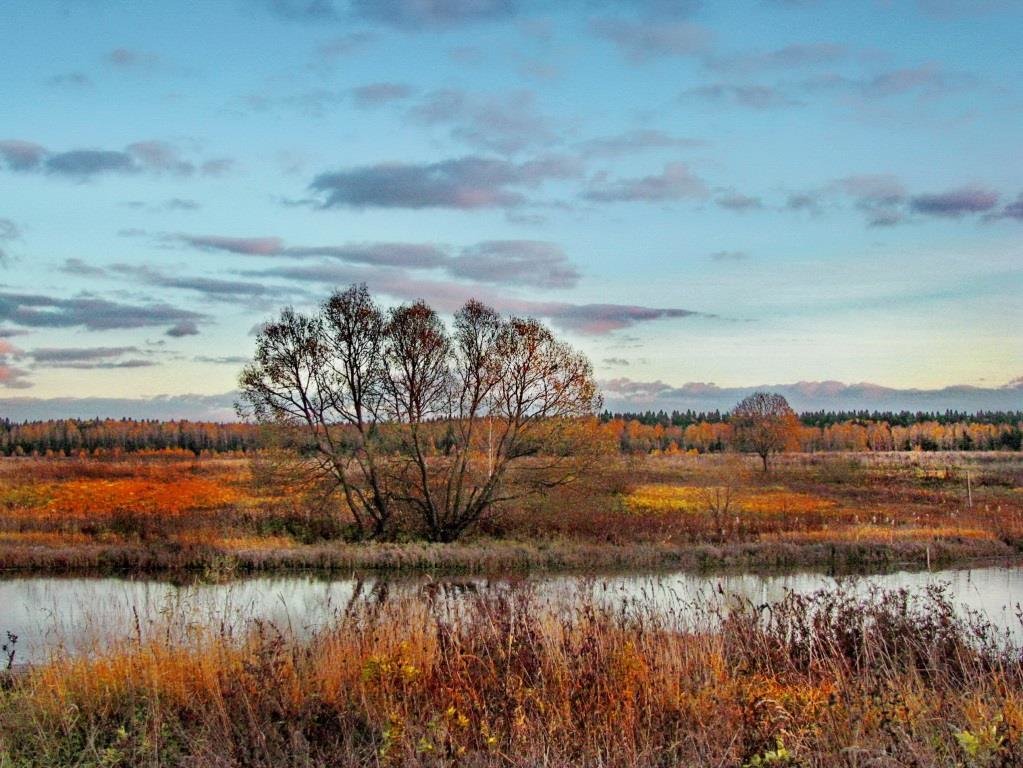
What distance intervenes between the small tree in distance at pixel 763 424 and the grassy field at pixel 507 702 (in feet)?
243

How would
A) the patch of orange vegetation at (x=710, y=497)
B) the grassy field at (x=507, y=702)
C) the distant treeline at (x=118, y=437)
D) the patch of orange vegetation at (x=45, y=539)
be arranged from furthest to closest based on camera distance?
the distant treeline at (x=118, y=437) → the patch of orange vegetation at (x=710, y=497) → the patch of orange vegetation at (x=45, y=539) → the grassy field at (x=507, y=702)

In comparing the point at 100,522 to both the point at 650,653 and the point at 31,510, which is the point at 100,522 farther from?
the point at 650,653

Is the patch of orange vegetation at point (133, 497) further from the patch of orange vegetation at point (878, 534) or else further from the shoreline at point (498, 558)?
the patch of orange vegetation at point (878, 534)

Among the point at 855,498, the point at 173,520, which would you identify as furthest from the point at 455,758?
the point at 855,498

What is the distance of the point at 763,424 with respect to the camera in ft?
282

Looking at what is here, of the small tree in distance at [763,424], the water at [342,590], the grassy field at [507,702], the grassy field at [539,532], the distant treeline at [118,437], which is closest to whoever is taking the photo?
the grassy field at [507,702]

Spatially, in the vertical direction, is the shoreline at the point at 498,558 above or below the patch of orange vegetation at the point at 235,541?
below

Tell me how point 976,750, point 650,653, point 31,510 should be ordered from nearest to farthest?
point 976,750
point 650,653
point 31,510

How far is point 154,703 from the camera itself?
898 cm

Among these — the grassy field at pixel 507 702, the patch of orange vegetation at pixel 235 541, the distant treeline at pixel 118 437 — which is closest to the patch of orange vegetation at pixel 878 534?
the patch of orange vegetation at pixel 235 541

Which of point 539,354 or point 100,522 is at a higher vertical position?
point 539,354

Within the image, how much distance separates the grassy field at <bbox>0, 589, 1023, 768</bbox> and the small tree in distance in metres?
74.1

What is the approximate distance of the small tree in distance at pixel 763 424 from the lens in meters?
85.4

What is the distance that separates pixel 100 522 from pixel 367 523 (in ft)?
34.4
